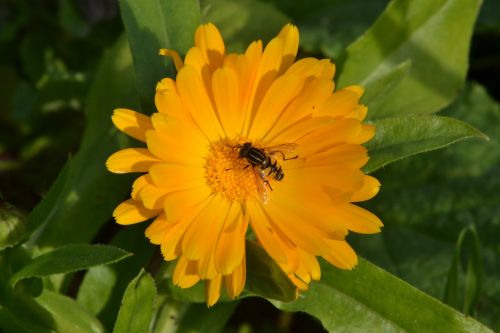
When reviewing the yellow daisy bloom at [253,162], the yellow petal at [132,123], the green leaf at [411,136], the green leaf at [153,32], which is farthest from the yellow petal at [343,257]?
the green leaf at [153,32]

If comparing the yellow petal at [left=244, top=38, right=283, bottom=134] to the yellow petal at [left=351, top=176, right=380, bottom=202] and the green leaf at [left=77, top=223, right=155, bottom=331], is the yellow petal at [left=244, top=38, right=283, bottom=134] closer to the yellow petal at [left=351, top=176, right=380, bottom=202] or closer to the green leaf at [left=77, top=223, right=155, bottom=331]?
the yellow petal at [left=351, top=176, right=380, bottom=202]

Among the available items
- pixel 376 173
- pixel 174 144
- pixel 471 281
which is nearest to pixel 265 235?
pixel 174 144

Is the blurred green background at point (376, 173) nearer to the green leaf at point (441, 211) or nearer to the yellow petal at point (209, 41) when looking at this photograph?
the green leaf at point (441, 211)

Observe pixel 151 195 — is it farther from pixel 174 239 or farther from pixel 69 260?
pixel 69 260

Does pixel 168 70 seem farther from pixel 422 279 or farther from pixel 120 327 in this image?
pixel 422 279

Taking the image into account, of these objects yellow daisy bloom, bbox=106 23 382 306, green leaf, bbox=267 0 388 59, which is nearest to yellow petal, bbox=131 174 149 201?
yellow daisy bloom, bbox=106 23 382 306

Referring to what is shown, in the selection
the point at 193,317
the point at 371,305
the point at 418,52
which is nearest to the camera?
the point at 371,305
